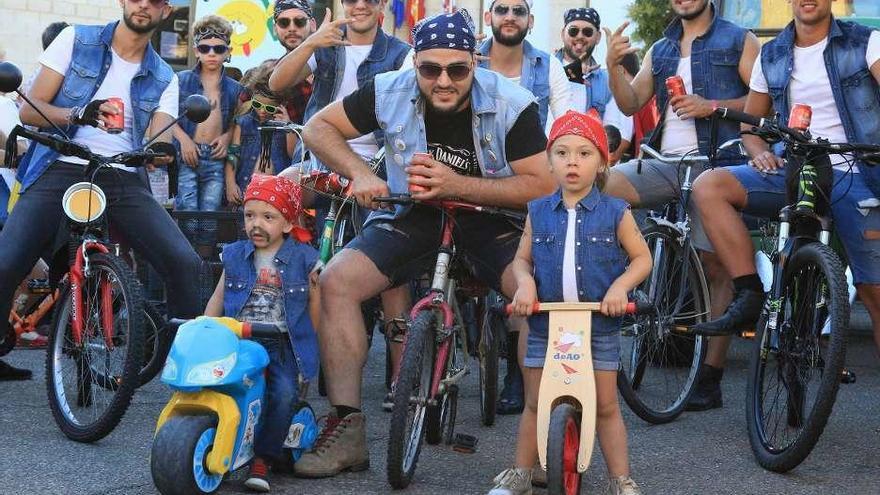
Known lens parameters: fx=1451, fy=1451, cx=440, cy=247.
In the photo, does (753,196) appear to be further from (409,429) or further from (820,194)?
(409,429)

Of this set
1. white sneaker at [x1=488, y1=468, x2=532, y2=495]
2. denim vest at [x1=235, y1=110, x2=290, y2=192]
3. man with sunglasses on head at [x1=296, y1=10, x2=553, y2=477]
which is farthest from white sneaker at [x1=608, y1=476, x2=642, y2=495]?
denim vest at [x1=235, y1=110, x2=290, y2=192]

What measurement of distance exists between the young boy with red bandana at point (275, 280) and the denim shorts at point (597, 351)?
3.17ft

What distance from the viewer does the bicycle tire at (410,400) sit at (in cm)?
507

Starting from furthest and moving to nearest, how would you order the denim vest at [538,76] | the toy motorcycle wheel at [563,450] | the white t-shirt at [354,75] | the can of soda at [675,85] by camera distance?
1. the denim vest at [538,76]
2. the white t-shirt at [354,75]
3. the can of soda at [675,85]
4. the toy motorcycle wheel at [563,450]

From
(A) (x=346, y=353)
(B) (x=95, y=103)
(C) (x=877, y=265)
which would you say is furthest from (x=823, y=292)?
(B) (x=95, y=103)

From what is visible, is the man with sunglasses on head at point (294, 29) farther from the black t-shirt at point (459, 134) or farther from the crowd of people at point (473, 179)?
the black t-shirt at point (459, 134)

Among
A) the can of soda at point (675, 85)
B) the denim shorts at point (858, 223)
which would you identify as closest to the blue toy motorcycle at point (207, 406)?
the denim shorts at point (858, 223)

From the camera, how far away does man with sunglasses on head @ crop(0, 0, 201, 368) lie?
646 cm

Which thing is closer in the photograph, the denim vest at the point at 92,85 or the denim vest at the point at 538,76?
the denim vest at the point at 92,85

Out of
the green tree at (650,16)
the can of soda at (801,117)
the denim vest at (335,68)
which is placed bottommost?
the can of soda at (801,117)

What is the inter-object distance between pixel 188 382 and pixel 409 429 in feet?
2.88

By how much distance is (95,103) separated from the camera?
630 centimetres

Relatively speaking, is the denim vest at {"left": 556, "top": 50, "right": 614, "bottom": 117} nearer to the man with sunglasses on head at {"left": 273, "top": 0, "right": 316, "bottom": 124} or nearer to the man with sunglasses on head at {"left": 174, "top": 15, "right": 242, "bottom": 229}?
the man with sunglasses on head at {"left": 273, "top": 0, "right": 316, "bottom": 124}

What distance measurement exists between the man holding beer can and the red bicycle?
4.06 feet
